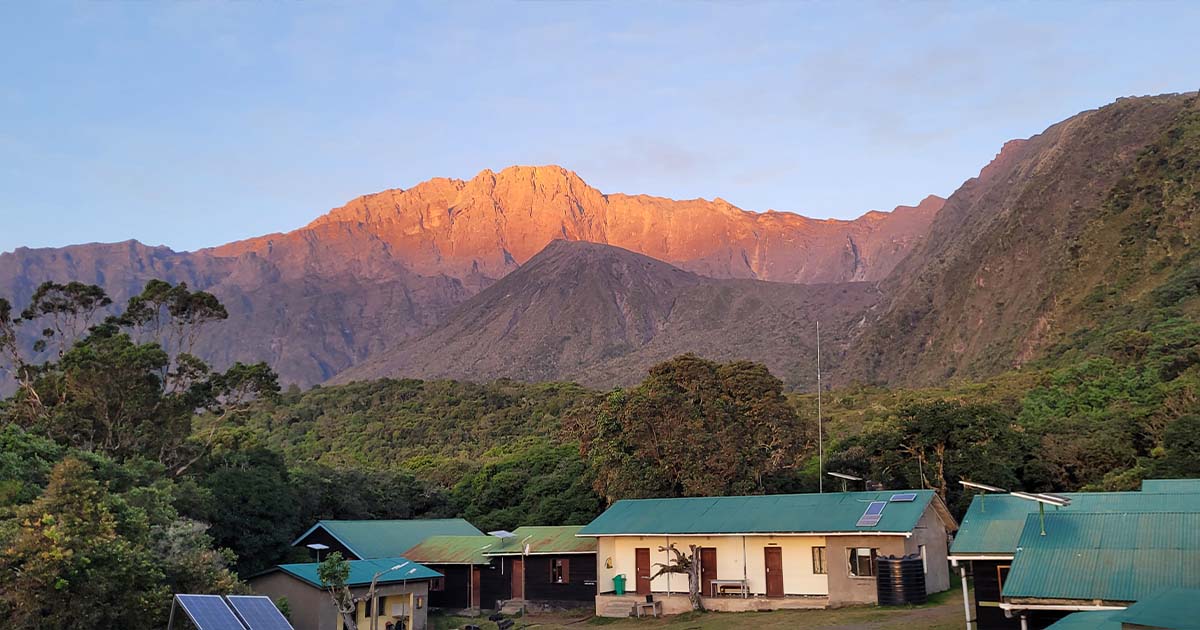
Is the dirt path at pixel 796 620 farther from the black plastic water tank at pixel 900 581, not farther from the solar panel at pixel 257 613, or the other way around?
the solar panel at pixel 257 613

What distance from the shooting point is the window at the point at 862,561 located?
25.6 meters

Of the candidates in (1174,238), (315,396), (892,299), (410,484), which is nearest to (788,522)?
(410,484)

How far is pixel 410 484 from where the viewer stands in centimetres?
4884

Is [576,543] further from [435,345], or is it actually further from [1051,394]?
[435,345]

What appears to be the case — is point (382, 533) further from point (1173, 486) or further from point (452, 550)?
point (1173, 486)

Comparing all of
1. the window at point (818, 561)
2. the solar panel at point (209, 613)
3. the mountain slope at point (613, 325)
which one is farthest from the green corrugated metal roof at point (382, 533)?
the mountain slope at point (613, 325)

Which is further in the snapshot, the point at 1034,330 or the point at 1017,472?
the point at 1034,330

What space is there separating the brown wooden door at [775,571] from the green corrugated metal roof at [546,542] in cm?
636

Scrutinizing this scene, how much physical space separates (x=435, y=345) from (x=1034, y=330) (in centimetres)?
10178

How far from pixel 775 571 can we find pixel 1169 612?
1641 centimetres

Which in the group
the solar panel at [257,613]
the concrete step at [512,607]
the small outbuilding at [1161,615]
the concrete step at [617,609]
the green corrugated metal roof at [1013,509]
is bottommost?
the concrete step at [512,607]

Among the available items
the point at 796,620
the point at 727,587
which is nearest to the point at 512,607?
the point at 727,587

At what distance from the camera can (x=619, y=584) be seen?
98.5ft

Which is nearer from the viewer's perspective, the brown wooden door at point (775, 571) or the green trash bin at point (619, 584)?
the brown wooden door at point (775, 571)
